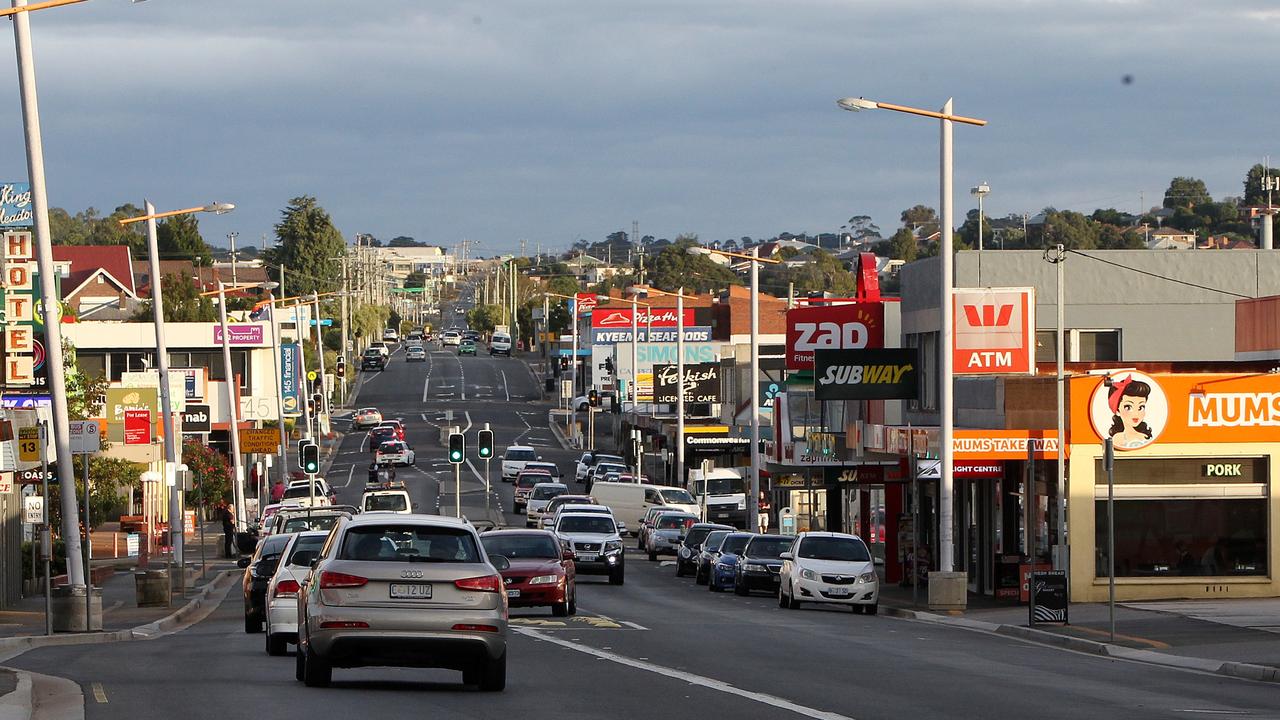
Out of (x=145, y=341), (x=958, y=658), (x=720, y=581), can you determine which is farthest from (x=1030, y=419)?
(x=145, y=341)

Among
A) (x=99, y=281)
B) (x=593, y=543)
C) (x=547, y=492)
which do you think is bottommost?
(x=547, y=492)

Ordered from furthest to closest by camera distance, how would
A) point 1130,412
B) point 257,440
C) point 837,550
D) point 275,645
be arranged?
point 257,440, point 837,550, point 1130,412, point 275,645

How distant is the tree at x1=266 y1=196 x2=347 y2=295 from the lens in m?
158

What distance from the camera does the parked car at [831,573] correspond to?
1368 inches

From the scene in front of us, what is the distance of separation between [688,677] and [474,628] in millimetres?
3455

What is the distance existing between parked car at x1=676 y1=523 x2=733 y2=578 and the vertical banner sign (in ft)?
140

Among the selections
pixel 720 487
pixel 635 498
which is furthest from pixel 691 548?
pixel 720 487

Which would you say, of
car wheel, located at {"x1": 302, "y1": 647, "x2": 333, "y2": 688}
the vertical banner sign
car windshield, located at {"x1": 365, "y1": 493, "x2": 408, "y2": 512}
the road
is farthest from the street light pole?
the vertical banner sign

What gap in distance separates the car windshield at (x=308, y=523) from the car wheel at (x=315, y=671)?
1472cm

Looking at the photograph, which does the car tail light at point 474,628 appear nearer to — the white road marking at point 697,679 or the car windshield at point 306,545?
the white road marking at point 697,679

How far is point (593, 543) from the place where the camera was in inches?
1678

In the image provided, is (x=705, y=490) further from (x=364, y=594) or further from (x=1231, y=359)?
(x=364, y=594)

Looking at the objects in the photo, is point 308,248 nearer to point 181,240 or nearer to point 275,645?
point 181,240

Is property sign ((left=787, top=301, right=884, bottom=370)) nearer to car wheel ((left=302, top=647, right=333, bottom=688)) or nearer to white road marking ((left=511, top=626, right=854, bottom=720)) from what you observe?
white road marking ((left=511, top=626, right=854, bottom=720))
